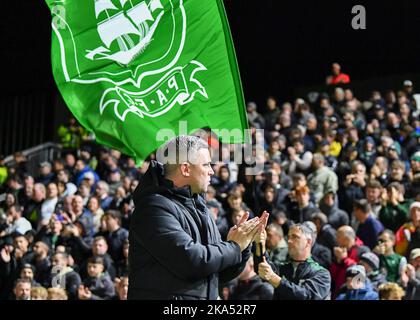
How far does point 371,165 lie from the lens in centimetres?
1285

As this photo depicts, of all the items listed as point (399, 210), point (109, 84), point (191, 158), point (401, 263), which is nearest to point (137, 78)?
point (109, 84)

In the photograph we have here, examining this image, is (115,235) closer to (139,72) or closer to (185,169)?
(139,72)

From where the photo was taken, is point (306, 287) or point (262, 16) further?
point (262, 16)

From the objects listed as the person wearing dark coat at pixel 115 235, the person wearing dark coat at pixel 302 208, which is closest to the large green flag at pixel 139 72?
the person wearing dark coat at pixel 302 208

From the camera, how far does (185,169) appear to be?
4848mm

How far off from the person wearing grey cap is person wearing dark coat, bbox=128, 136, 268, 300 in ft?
4.00

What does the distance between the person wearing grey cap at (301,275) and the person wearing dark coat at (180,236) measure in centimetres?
122

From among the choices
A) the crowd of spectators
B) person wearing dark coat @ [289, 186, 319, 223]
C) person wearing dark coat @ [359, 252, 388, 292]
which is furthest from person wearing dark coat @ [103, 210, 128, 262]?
person wearing dark coat @ [359, 252, 388, 292]

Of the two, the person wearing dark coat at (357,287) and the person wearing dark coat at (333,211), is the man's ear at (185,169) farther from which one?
the person wearing dark coat at (333,211)

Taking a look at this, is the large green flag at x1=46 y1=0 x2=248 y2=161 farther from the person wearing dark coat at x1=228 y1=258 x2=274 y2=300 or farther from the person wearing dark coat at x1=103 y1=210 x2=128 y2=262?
the person wearing dark coat at x1=103 y1=210 x2=128 y2=262

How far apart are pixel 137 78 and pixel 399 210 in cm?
563

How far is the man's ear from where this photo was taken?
15.9 feet
